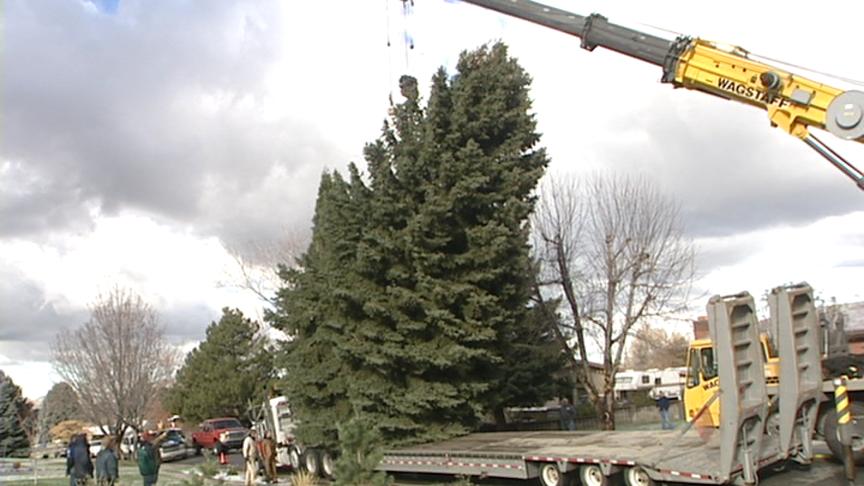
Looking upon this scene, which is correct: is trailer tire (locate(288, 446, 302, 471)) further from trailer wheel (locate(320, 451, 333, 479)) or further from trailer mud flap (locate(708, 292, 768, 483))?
trailer mud flap (locate(708, 292, 768, 483))

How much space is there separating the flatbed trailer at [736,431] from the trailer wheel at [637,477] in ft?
0.05

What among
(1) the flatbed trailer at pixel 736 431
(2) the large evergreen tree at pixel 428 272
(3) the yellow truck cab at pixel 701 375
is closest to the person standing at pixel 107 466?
(2) the large evergreen tree at pixel 428 272

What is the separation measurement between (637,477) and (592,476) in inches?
38.0

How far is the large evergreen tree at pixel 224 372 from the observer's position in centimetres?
A: 5122

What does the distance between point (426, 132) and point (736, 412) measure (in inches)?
497

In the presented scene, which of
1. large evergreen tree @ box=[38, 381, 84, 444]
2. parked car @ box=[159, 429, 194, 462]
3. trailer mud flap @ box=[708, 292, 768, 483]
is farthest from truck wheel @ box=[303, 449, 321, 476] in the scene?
large evergreen tree @ box=[38, 381, 84, 444]

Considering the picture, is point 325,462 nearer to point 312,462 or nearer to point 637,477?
point 312,462

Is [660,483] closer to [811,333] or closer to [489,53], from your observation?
[811,333]

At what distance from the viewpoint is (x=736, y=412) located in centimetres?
1076

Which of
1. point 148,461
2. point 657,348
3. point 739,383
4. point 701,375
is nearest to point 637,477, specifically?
point 739,383

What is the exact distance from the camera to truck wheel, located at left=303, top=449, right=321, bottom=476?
882 inches

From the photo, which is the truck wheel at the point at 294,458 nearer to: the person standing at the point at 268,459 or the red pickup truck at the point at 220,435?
the person standing at the point at 268,459

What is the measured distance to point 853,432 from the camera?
→ 46.4 ft

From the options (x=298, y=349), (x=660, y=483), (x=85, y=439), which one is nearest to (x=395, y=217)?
(x=298, y=349)
